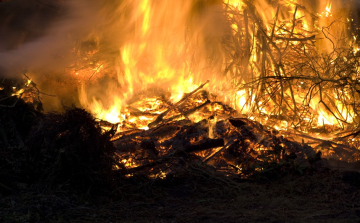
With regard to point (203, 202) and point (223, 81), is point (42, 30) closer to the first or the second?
point (223, 81)

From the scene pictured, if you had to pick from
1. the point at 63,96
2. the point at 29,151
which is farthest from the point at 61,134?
the point at 63,96

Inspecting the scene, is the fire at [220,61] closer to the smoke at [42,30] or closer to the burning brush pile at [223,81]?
the burning brush pile at [223,81]

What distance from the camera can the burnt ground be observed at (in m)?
3.40

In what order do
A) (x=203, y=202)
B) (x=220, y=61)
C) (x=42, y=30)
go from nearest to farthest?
(x=203, y=202), (x=220, y=61), (x=42, y=30)

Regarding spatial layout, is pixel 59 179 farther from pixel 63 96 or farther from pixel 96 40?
pixel 96 40

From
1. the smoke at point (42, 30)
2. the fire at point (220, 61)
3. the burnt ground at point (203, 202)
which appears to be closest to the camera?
the burnt ground at point (203, 202)

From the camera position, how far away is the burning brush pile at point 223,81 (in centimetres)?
533

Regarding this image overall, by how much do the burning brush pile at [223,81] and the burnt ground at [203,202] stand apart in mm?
664

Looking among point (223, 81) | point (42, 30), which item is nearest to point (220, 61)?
point (223, 81)

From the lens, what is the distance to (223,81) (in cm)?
669

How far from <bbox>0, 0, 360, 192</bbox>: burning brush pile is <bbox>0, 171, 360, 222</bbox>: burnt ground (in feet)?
2.18

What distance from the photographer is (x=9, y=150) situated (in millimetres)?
4555

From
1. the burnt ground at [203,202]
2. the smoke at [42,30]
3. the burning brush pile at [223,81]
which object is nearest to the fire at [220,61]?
the burning brush pile at [223,81]

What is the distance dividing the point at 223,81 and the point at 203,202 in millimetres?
3121
